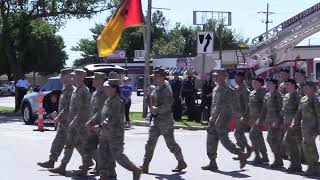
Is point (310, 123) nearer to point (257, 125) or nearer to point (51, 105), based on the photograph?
point (257, 125)

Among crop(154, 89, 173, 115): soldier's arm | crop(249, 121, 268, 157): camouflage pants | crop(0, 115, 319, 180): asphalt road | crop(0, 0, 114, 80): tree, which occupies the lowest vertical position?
crop(0, 115, 319, 180): asphalt road

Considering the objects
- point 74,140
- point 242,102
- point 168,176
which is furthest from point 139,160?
point 74,140

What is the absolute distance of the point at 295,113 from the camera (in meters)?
11.1

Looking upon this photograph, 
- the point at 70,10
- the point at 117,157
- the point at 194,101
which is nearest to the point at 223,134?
the point at 117,157

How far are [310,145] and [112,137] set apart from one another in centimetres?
334

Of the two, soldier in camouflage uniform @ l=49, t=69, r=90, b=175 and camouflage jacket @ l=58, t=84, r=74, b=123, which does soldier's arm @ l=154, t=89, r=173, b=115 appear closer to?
soldier in camouflage uniform @ l=49, t=69, r=90, b=175

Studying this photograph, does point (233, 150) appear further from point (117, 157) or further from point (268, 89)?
point (117, 157)

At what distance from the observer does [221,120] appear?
11.1 metres

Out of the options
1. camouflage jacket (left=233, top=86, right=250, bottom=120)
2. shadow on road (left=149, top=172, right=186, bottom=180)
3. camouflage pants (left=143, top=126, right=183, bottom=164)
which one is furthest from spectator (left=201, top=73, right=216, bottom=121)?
shadow on road (left=149, top=172, right=186, bottom=180)

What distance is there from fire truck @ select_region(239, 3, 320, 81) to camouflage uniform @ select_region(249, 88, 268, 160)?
529 inches

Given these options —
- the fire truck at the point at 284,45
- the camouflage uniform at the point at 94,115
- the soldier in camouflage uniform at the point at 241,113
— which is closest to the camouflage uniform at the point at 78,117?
the camouflage uniform at the point at 94,115

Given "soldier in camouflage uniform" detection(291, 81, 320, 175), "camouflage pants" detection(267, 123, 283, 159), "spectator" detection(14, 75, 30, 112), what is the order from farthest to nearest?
"spectator" detection(14, 75, 30, 112)
"camouflage pants" detection(267, 123, 283, 159)
"soldier in camouflage uniform" detection(291, 81, 320, 175)

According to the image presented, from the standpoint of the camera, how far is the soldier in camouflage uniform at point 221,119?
1116cm

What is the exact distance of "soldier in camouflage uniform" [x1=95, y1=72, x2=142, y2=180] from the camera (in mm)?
9539
